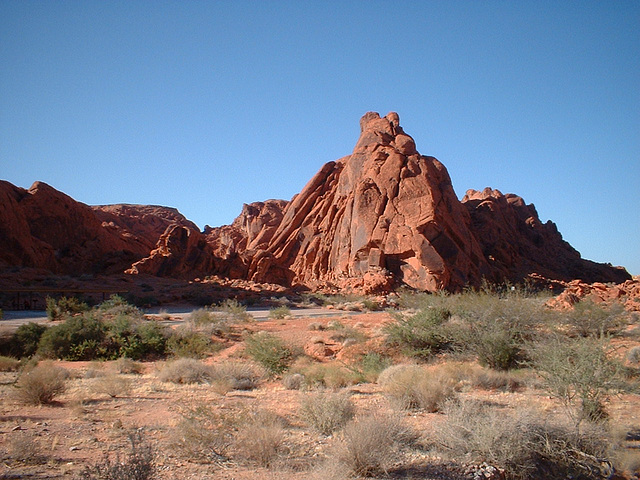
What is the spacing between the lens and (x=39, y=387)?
8.66 metres

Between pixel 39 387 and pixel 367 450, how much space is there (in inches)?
246

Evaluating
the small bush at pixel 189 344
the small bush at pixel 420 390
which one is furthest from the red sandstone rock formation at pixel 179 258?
the small bush at pixel 420 390

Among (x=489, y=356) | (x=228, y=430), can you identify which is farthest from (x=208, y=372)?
(x=489, y=356)

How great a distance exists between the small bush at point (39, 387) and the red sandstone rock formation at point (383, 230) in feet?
103

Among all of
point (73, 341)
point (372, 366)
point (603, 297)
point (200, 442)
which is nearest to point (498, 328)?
point (372, 366)

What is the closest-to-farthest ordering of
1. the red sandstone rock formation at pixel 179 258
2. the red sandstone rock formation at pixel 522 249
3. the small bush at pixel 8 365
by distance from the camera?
the small bush at pixel 8 365
the red sandstone rock formation at pixel 179 258
the red sandstone rock formation at pixel 522 249

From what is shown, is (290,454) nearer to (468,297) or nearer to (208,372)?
(208,372)

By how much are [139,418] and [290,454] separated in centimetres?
320

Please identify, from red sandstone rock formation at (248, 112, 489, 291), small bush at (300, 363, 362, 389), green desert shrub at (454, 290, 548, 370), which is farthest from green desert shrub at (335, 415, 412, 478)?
red sandstone rock formation at (248, 112, 489, 291)

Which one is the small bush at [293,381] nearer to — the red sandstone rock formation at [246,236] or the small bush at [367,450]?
the small bush at [367,450]

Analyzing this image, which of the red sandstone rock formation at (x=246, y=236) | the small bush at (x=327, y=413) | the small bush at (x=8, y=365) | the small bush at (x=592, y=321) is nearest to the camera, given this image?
the small bush at (x=327, y=413)

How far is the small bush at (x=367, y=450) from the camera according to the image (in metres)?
5.59

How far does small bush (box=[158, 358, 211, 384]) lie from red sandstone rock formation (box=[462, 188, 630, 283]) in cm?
4197

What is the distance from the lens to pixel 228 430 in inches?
270
